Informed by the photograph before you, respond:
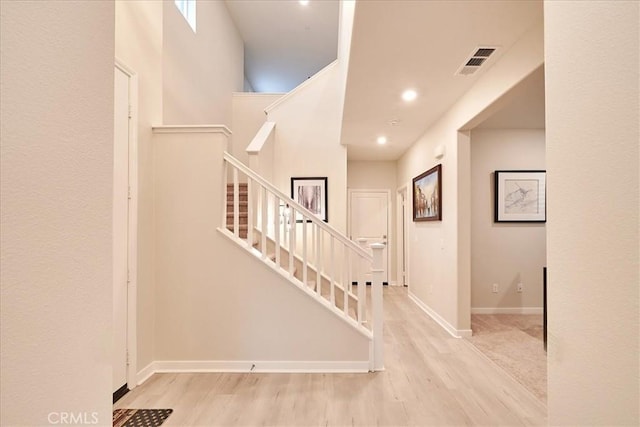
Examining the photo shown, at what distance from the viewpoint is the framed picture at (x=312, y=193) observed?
552 centimetres

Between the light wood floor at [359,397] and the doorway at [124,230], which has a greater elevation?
the doorway at [124,230]

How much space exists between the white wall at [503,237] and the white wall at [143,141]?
4.07 meters

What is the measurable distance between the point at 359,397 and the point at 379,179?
5.07 meters

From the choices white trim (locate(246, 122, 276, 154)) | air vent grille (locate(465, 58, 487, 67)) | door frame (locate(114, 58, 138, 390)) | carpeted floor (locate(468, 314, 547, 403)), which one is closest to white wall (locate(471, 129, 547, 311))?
carpeted floor (locate(468, 314, 547, 403))

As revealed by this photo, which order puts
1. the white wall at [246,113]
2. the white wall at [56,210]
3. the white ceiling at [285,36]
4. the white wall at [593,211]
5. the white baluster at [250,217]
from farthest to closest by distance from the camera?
the white wall at [246,113] < the white ceiling at [285,36] < the white baluster at [250,217] < the white wall at [593,211] < the white wall at [56,210]

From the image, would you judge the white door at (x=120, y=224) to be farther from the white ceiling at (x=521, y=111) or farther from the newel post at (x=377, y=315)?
the white ceiling at (x=521, y=111)

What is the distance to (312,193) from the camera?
553cm

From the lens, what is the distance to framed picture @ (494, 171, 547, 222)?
4719 millimetres

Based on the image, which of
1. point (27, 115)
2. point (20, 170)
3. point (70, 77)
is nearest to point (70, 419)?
point (20, 170)

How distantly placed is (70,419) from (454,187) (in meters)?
3.72

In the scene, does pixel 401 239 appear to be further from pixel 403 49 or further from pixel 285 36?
pixel 285 36

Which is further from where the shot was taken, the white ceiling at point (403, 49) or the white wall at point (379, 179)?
the white wall at point (379, 179)

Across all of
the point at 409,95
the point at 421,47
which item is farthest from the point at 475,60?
the point at 409,95

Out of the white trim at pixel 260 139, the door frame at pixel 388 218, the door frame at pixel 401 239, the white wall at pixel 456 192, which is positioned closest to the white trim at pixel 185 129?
the white trim at pixel 260 139
